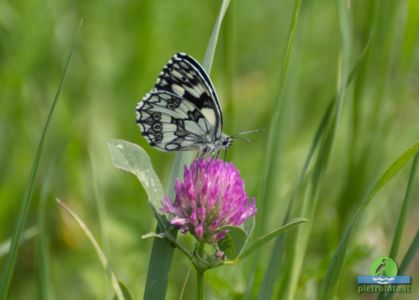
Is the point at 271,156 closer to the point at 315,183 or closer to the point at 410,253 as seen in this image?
the point at 315,183

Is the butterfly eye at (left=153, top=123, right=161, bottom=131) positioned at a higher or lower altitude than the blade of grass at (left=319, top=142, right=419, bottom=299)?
higher

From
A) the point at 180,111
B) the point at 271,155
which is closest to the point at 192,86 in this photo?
the point at 180,111

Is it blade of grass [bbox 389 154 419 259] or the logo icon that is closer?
blade of grass [bbox 389 154 419 259]

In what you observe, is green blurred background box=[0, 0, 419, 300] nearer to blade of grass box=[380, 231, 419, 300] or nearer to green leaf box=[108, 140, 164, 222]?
green leaf box=[108, 140, 164, 222]

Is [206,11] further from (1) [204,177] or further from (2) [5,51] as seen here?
(1) [204,177]

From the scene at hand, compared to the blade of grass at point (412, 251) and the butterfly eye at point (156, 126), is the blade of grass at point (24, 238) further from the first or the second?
the blade of grass at point (412, 251)

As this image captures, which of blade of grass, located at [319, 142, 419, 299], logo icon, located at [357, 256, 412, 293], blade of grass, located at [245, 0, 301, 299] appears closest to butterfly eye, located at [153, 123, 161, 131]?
blade of grass, located at [245, 0, 301, 299]
